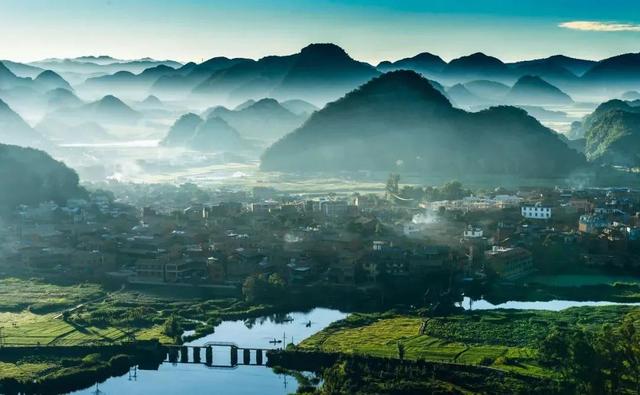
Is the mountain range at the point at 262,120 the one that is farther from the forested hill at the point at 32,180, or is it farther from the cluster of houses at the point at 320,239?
the cluster of houses at the point at 320,239

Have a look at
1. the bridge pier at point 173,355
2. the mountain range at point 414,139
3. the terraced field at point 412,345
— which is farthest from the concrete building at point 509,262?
the mountain range at point 414,139

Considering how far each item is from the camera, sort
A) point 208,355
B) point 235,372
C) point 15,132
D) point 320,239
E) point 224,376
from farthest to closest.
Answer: point 15,132
point 320,239
point 208,355
point 235,372
point 224,376

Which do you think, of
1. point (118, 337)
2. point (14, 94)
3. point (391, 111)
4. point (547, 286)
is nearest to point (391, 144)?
point (391, 111)

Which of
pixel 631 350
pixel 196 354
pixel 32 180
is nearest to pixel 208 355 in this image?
pixel 196 354

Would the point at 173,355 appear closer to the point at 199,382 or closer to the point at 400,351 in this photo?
the point at 199,382

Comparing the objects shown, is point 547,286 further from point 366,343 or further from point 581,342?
point 581,342
